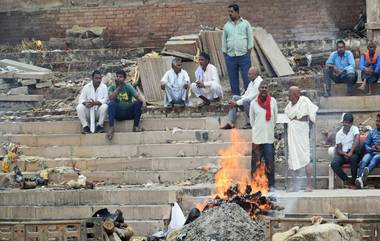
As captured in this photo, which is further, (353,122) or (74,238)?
(353,122)

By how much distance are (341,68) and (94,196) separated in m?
5.08

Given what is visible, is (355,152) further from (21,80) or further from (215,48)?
(21,80)

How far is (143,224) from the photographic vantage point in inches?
697

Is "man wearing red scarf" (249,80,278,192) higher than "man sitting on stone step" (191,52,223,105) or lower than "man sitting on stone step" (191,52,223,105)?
lower

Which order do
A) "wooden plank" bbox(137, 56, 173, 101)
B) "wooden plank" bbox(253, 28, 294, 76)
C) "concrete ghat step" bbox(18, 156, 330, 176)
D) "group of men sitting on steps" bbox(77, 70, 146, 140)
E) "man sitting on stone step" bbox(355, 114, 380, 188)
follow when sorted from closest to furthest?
1. "man sitting on stone step" bbox(355, 114, 380, 188)
2. "concrete ghat step" bbox(18, 156, 330, 176)
3. "group of men sitting on steps" bbox(77, 70, 146, 140)
4. "wooden plank" bbox(137, 56, 173, 101)
5. "wooden plank" bbox(253, 28, 294, 76)

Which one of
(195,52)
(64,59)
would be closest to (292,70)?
(195,52)

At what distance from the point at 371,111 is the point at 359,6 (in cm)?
525

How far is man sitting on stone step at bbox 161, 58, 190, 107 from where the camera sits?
68.9ft

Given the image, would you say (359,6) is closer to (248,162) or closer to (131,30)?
(131,30)

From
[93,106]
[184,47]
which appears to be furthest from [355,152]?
[184,47]

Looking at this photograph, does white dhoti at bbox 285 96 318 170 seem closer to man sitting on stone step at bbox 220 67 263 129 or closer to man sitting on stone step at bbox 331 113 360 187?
man sitting on stone step at bbox 331 113 360 187

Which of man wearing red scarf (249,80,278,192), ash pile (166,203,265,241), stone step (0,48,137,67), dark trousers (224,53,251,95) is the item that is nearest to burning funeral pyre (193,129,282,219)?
man wearing red scarf (249,80,278,192)

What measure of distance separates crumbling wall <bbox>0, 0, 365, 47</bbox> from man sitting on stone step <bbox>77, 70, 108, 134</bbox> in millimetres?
5266

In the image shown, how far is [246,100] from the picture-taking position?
1966 centimetres
